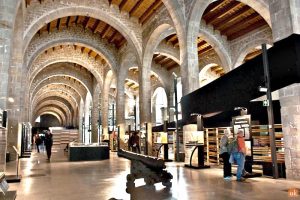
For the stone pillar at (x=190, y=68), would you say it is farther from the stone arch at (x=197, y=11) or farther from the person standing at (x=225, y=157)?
the person standing at (x=225, y=157)

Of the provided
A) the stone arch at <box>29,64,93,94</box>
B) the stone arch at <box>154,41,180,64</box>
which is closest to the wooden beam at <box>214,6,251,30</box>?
the stone arch at <box>154,41,180,64</box>

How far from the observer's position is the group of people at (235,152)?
243 inches

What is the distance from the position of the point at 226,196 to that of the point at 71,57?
1982 cm

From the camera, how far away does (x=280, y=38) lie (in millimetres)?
6684

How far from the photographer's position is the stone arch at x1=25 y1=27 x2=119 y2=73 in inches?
671

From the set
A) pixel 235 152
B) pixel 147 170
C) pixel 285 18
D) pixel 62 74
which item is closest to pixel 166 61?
pixel 62 74

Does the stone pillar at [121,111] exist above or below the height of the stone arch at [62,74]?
below

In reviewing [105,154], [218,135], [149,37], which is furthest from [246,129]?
[149,37]

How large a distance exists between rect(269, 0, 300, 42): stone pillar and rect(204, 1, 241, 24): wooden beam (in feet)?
22.1

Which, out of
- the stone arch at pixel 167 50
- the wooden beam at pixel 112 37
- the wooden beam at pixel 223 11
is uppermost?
the wooden beam at pixel 112 37

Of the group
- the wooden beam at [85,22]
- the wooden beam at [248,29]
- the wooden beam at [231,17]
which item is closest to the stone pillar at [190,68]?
the wooden beam at [231,17]

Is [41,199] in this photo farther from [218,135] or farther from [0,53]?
[218,135]

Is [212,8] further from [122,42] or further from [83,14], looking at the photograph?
[122,42]

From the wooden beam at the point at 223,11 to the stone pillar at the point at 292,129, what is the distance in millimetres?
8185
